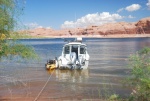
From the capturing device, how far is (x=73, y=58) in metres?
31.7

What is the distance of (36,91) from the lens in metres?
20.4

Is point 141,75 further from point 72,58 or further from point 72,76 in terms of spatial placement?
point 72,58

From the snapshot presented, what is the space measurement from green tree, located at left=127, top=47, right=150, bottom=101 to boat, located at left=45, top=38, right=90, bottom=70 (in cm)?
1856

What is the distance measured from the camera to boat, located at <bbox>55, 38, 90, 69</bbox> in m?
31.7

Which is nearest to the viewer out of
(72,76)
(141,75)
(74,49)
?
(141,75)

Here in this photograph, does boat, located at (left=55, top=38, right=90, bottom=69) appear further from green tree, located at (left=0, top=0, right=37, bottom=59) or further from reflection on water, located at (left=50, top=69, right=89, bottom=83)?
green tree, located at (left=0, top=0, right=37, bottom=59)

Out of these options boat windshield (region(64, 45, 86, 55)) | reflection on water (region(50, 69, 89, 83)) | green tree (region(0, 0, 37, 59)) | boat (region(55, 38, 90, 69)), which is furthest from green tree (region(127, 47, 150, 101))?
boat windshield (region(64, 45, 86, 55))

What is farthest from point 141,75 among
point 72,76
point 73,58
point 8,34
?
point 73,58

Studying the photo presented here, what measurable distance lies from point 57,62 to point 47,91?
13.5 meters

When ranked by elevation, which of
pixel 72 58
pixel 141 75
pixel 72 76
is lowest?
pixel 72 76

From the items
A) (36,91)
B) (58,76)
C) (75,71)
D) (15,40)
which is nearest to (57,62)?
(75,71)

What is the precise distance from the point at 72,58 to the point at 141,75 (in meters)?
19.5

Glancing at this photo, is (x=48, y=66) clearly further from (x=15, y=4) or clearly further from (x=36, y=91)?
(x=15, y=4)

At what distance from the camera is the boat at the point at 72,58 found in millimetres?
31717
